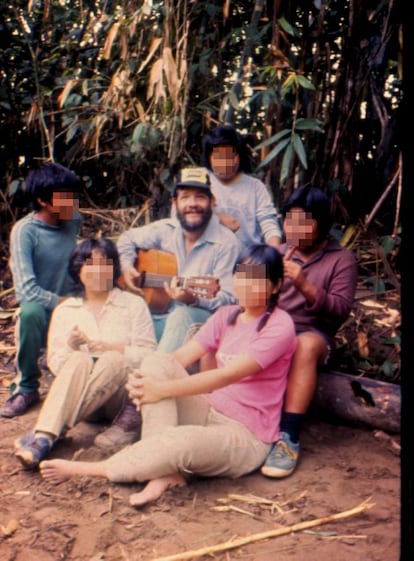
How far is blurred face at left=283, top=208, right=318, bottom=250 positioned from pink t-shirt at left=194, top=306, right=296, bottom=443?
1.35 feet

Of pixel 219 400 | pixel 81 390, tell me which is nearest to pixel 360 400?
pixel 219 400

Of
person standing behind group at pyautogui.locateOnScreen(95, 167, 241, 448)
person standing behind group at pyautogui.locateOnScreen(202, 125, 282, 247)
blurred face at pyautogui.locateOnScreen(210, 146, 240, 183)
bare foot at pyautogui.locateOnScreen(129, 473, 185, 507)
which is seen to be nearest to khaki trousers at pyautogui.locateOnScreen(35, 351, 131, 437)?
person standing behind group at pyautogui.locateOnScreen(95, 167, 241, 448)

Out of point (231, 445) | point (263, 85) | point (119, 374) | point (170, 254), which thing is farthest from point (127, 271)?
point (263, 85)

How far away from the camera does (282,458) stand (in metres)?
2.39

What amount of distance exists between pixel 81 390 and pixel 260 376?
2.17ft

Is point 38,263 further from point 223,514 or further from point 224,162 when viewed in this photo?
point 223,514

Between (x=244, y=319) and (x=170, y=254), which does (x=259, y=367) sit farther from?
(x=170, y=254)

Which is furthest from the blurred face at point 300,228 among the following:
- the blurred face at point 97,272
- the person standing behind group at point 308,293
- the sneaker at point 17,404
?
the sneaker at point 17,404

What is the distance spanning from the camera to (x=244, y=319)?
245 centimetres

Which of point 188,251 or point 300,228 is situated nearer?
point 300,228

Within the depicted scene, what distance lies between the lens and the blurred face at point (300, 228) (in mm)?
2660

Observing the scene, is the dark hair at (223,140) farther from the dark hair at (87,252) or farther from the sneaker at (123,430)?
the sneaker at (123,430)

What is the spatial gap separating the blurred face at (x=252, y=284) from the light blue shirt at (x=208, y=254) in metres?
0.46

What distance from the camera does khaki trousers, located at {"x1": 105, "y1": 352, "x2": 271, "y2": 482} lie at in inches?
86.0
